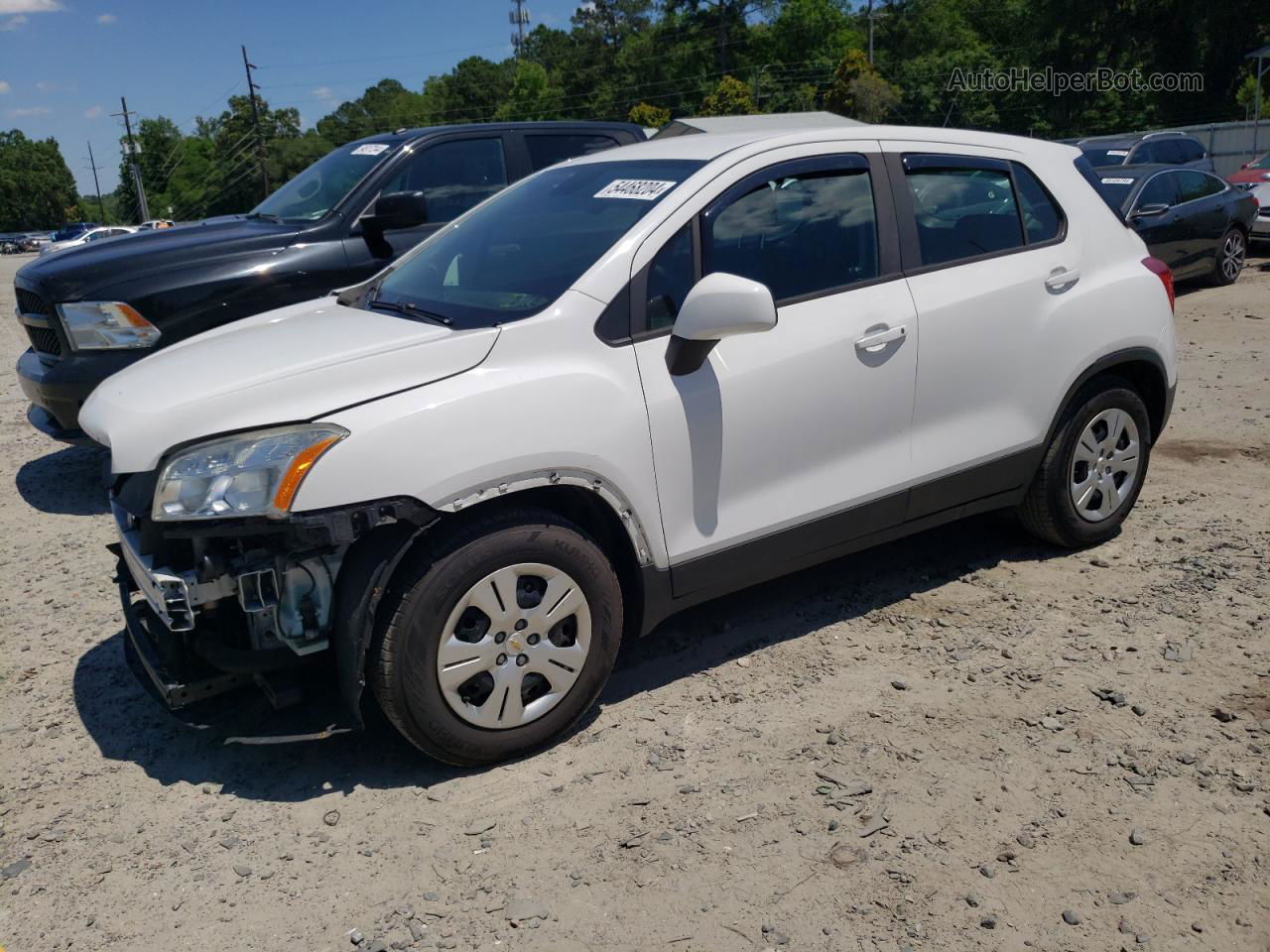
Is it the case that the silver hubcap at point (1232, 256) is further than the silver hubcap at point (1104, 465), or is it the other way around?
the silver hubcap at point (1232, 256)

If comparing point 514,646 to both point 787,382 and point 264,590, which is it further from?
point 787,382

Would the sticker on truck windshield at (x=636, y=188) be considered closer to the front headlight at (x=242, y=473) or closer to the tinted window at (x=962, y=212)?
the tinted window at (x=962, y=212)

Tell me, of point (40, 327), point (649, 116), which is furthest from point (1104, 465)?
point (649, 116)

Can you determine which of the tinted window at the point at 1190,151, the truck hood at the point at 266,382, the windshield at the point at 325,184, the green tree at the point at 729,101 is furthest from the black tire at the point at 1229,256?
the green tree at the point at 729,101

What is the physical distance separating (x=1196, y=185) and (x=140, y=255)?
37.8ft

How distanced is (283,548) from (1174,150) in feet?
58.3

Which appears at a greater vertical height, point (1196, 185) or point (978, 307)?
Answer: point (1196, 185)

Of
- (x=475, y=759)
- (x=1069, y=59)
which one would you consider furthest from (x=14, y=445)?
(x=1069, y=59)

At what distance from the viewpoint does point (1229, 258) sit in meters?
13.0

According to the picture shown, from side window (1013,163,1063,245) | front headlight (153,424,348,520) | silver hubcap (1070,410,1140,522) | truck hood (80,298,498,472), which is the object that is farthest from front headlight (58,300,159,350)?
silver hubcap (1070,410,1140,522)

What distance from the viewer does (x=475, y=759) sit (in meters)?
3.30

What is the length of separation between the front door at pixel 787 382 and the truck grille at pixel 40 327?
4.02 metres

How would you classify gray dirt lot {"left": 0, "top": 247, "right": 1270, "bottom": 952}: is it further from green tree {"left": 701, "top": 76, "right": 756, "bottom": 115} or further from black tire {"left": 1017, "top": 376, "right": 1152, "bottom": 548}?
green tree {"left": 701, "top": 76, "right": 756, "bottom": 115}

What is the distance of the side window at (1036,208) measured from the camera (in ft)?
14.5
